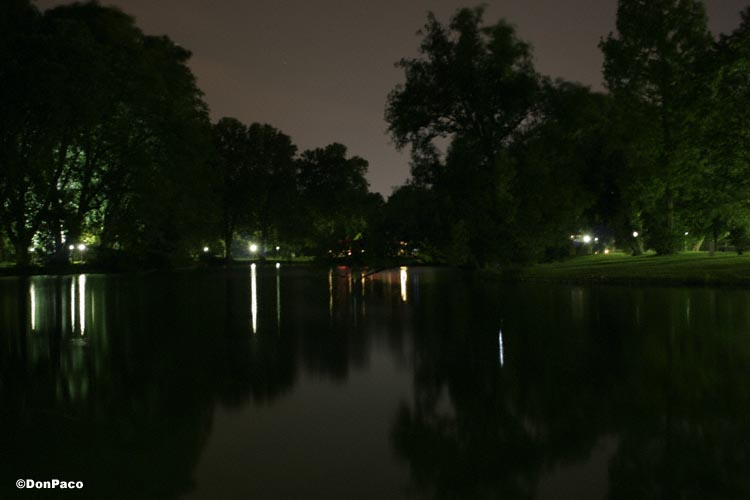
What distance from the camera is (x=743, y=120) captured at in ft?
95.4

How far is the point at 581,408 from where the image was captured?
6770 mm

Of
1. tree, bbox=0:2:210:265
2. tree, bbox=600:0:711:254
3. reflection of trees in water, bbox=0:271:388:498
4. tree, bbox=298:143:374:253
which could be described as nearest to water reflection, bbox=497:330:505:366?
reflection of trees in water, bbox=0:271:388:498

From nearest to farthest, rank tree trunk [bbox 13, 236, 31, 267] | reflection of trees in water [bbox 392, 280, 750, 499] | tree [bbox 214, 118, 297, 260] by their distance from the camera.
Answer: reflection of trees in water [bbox 392, 280, 750, 499] → tree trunk [bbox 13, 236, 31, 267] → tree [bbox 214, 118, 297, 260]

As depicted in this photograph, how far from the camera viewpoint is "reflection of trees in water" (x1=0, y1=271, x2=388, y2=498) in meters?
5.26

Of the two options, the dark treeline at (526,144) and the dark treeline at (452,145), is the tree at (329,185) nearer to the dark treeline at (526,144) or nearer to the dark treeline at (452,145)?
the dark treeline at (452,145)

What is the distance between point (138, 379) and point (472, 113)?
3015cm

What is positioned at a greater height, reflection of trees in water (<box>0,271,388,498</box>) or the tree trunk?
the tree trunk

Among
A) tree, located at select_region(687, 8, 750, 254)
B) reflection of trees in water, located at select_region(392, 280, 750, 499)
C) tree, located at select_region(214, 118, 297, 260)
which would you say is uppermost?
tree, located at select_region(214, 118, 297, 260)

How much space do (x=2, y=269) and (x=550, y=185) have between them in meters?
37.2

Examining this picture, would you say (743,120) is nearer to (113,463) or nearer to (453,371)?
(453,371)

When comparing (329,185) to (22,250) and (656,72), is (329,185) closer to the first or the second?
(22,250)

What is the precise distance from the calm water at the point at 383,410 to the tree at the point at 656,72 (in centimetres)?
2864

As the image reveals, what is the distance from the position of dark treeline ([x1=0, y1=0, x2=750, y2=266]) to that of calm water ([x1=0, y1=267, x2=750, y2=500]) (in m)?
19.0

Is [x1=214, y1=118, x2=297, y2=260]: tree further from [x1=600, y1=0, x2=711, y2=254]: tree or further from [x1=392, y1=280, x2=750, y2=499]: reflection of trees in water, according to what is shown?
[x1=392, y1=280, x2=750, y2=499]: reflection of trees in water
